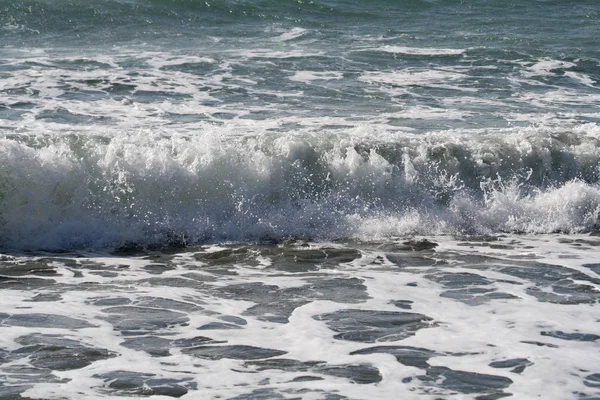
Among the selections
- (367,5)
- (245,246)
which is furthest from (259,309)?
(367,5)

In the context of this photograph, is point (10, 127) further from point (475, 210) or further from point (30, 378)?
point (30, 378)

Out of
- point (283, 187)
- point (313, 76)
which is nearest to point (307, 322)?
point (283, 187)

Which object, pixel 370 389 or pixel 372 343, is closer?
pixel 370 389

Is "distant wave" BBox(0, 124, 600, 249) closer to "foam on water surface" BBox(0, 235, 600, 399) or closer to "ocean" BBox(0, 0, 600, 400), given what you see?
"ocean" BBox(0, 0, 600, 400)

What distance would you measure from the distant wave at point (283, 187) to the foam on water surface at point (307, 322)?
27.1 inches

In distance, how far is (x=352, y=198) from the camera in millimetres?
10805

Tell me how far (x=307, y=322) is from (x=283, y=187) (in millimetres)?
4019

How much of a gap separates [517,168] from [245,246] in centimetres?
361

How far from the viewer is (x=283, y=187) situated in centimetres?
Result: 1086

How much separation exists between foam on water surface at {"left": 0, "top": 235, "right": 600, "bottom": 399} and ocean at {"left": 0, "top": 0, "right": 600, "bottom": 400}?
2 centimetres

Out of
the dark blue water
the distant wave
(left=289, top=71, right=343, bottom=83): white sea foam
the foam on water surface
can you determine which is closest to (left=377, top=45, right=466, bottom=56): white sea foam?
the dark blue water

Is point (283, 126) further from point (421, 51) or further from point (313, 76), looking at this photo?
point (421, 51)

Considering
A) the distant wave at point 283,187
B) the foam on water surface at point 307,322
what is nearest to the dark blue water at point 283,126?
the distant wave at point 283,187

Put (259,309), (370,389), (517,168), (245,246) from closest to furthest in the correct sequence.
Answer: (370,389)
(259,309)
(245,246)
(517,168)
